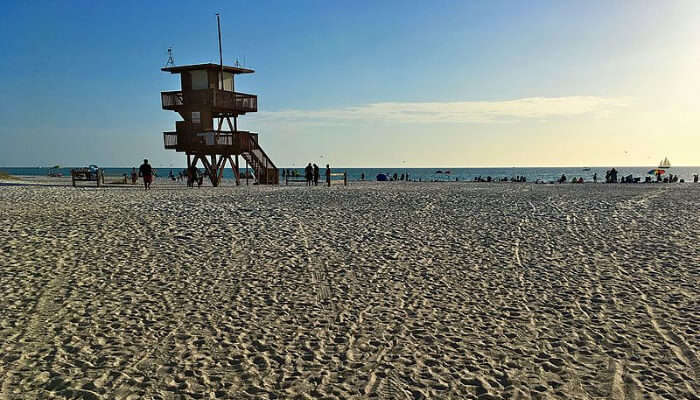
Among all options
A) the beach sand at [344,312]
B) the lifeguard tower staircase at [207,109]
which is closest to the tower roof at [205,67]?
the lifeguard tower staircase at [207,109]

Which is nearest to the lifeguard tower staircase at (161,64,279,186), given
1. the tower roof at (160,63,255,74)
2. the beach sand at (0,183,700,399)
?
the tower roof at (160,63,255,74)

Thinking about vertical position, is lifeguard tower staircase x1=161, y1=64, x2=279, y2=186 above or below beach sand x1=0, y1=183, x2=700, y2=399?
above

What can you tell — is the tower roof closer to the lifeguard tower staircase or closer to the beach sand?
the lifeguard tower staircase

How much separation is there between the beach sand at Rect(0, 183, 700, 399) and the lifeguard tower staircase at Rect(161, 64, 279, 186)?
63.7 ft

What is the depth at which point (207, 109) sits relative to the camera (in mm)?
32938

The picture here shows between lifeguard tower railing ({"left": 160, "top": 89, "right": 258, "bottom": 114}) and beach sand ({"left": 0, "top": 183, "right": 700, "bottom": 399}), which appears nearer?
beach sand ({"left": 0, "top": 183, "right": 700, "bottom": 399})

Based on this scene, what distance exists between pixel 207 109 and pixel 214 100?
115cm

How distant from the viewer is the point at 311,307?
24.6 ft

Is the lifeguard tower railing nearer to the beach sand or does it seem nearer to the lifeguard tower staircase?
the lifeguard tower staircase

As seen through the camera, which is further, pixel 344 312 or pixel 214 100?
pixel 214 100

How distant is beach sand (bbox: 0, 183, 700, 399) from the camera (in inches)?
203

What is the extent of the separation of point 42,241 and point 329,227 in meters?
7.45

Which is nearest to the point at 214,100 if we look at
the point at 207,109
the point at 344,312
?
the point at 207,109

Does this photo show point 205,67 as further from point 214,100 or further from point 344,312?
point 344,312
